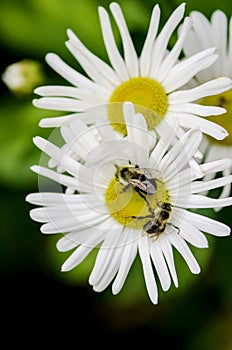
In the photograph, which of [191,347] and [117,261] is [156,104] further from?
[191,347]

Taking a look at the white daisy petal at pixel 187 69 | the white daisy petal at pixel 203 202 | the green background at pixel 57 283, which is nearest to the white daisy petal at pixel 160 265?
the white daisy petal at pixel 203 202

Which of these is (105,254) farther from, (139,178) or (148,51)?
(148,51)

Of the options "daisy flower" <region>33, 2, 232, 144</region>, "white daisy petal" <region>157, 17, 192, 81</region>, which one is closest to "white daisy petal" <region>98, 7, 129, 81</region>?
"daisy flower" <region>33, 2, 232, 144</region>

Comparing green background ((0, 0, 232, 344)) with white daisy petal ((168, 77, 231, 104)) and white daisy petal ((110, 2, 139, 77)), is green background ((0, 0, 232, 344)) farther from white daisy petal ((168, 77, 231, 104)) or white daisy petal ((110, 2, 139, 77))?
white daisy petal ((168, 77, 231, 104))

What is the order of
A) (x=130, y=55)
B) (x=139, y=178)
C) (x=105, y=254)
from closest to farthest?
(x=139, y=178)
(x=105, y=254)
(x=130, y=55)

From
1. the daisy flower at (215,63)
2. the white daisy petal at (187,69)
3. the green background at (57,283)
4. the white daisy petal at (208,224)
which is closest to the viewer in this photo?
the white daisy petal at (208,224)

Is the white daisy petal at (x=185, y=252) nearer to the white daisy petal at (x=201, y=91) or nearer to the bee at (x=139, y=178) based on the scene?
the bee at (x=139, y=178)

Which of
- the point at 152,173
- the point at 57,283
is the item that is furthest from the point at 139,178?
the point at 57,283
